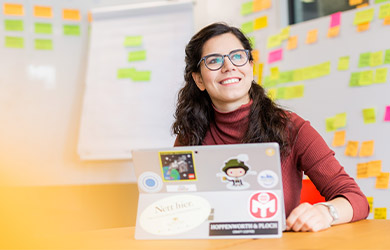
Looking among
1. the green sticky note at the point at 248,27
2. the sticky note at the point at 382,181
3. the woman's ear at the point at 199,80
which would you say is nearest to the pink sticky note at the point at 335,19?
the green sticky note at the point at 248,27

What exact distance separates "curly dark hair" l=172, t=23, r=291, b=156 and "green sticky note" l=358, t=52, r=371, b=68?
2.78 ft

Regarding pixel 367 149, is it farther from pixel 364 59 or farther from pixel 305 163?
pixel 305 163

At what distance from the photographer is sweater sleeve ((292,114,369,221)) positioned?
1.30 metres

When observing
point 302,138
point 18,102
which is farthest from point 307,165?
point 18,102

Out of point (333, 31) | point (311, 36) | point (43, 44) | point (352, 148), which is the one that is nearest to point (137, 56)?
point (43, 44)

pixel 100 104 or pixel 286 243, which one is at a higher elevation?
pixel 100 104

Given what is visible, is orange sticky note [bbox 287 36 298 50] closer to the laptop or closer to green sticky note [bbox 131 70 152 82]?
green sticky note [bbox 131 70 152 82]

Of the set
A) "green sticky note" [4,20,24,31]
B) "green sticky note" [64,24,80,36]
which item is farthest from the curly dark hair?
"green sticky note" [4,20,24,31]

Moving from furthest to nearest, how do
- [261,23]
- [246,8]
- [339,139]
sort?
[246,8], [261,23], [339,139]

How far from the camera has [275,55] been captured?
2.84 m

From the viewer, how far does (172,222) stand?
1.05m

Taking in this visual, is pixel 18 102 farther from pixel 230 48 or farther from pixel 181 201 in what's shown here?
pixel 181 201

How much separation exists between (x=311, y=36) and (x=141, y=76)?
116 centimetres

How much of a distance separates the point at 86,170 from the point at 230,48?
Answer: 1915 millimetres
